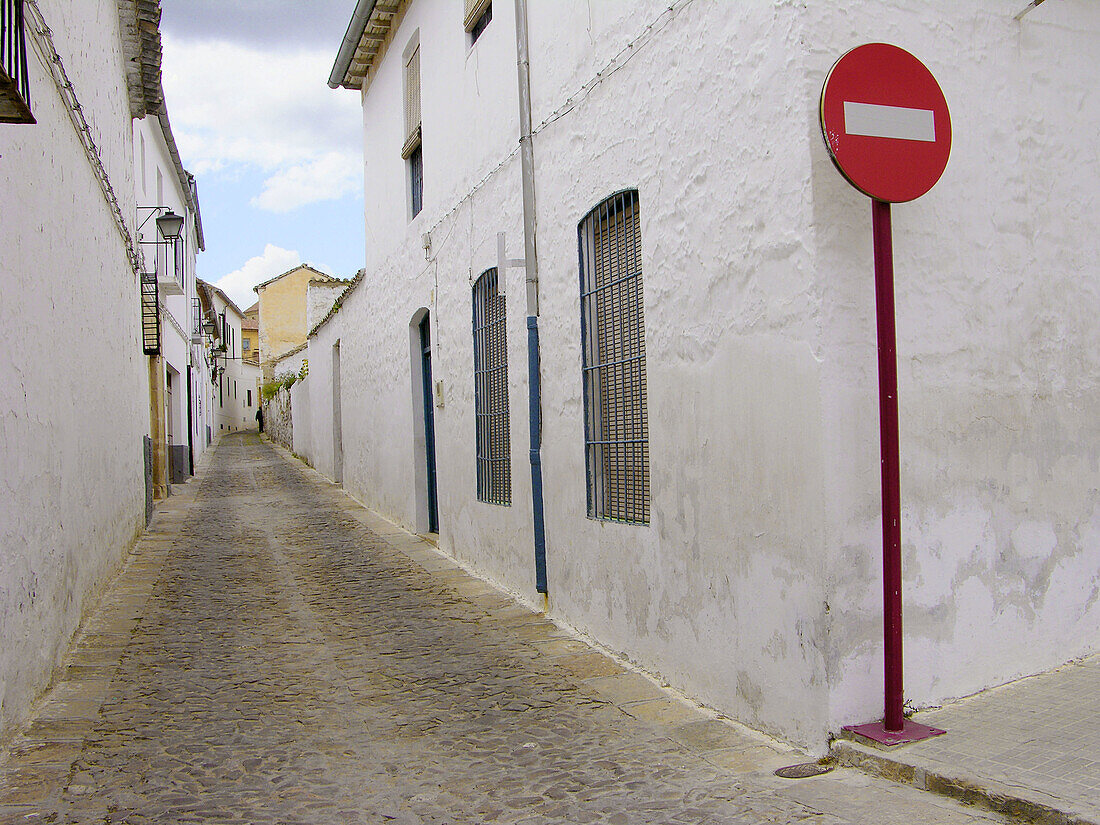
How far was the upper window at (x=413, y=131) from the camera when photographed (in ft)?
35.3

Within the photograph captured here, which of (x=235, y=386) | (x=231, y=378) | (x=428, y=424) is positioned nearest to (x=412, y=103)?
(x=428, y=424)

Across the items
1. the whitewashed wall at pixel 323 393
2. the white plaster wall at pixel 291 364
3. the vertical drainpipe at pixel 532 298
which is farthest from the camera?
the white plaster wall at pixel 291 364

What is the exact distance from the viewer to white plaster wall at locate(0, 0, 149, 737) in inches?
178

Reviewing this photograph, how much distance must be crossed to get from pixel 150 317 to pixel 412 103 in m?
6.41

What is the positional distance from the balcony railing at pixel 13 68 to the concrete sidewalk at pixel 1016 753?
4027 millimetres

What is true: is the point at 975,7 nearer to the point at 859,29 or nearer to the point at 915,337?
the point at 859,29

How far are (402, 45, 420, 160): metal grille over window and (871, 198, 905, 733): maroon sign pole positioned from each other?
315 inches

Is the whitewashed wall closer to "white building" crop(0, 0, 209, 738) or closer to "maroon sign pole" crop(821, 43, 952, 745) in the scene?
"white building" crop(0, 0, 209, 738)

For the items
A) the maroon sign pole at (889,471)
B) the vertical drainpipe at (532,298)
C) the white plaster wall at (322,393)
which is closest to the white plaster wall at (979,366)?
the maroon sign pole at (889,471)

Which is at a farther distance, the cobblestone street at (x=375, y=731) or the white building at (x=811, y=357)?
the white building at (x=811, y=357)

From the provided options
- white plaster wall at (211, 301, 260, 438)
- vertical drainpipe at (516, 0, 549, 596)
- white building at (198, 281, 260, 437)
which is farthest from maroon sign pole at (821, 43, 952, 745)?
white plaster wall at (211, 301, 260, 438)

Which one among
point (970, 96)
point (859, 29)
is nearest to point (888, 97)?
point (859, 29)

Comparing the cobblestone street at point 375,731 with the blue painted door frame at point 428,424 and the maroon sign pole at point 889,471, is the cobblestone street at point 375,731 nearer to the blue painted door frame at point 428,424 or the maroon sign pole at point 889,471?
the maroon sign pole at point 889,471

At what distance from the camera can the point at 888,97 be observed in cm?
379
